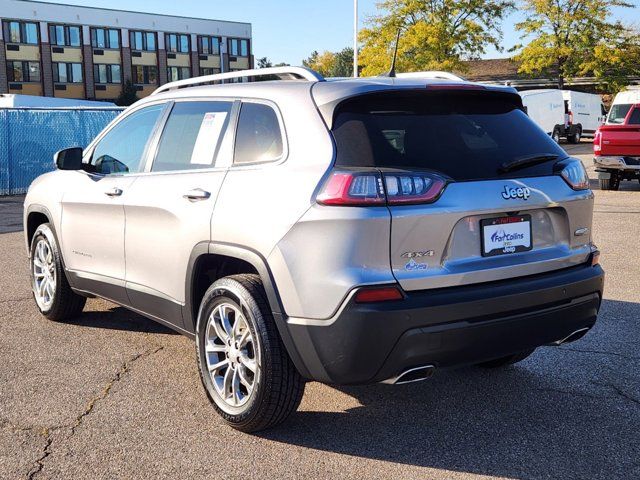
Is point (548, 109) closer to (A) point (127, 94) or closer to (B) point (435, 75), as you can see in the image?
(B) point (435, 75)

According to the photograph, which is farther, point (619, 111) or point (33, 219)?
point (619, 111)

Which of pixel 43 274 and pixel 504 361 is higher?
pixel 43 274

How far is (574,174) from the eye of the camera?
3852 mm

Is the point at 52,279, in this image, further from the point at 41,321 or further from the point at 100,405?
the point at 100,405

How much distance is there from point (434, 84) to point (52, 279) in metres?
3.61

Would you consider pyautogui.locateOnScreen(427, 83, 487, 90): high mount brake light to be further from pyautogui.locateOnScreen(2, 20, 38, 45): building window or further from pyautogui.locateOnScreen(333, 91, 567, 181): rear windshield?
pyautogui.locateOnScreen(2, 20, 38, 45): building window

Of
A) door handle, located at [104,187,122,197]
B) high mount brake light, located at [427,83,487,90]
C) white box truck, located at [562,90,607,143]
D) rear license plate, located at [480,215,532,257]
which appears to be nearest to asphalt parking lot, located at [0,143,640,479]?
rear license plate, located at [480,215,532,257]

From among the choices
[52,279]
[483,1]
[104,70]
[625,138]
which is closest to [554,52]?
[483,1]

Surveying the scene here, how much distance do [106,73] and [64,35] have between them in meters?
4.84

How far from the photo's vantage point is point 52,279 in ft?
19.1

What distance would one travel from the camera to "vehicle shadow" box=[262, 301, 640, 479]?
3.43 m

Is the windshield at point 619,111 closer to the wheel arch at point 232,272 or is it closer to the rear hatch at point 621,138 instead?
the rear hatch at point 621,138

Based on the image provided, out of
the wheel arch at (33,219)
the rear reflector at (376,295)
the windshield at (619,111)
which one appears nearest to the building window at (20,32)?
the windshield at (619,111)

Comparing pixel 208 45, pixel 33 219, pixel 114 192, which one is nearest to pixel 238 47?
pixel 208 45
